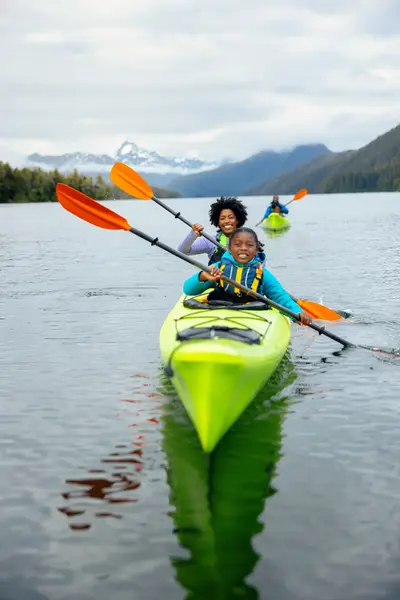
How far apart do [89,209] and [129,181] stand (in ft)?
11.8

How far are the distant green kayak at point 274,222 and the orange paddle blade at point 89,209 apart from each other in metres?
28.6

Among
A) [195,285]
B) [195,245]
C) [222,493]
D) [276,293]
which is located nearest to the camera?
[222,493]

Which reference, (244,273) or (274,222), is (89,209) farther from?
(274,222)

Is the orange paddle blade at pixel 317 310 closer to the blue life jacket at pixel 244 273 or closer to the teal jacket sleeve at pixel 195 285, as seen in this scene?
the teal jacket sleeve at pixel 195 285

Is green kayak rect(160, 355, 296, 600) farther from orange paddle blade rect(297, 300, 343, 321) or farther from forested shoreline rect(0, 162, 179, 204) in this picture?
forested shoreline rect(0, 162, 179, 204)

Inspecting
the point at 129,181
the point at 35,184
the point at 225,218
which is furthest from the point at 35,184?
the point at 225,218

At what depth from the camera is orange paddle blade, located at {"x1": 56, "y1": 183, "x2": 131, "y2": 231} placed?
31.3 ft

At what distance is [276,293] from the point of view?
9.54m

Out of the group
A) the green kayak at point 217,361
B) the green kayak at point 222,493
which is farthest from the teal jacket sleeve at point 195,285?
the green kayak at point 222,493

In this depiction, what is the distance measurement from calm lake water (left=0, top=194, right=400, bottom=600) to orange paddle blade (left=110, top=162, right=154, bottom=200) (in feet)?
8.11

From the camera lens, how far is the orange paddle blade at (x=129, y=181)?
12930mm

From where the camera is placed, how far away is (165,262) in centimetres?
2614

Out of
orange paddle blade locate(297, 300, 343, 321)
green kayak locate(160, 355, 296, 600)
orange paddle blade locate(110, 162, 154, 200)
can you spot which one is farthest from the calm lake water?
orange paddle blade locate(110, 162, 154, 200)

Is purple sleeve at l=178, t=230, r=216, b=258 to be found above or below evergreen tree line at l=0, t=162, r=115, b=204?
below
